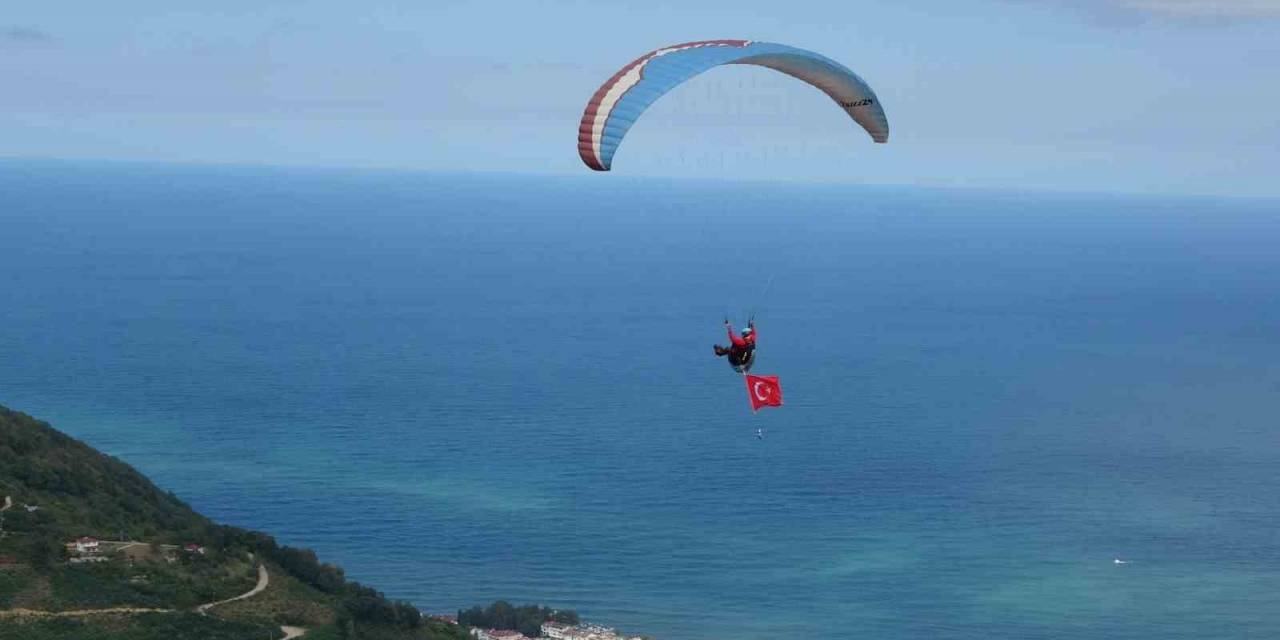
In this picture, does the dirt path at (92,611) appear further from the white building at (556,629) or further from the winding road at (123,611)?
the white building at (556,629)

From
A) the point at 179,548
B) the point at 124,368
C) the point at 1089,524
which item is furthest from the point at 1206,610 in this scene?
the point at 124,368

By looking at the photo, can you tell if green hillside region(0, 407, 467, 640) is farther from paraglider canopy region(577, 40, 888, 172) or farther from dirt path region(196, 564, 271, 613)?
paraglider canopy region(577, 40, 888, 172)

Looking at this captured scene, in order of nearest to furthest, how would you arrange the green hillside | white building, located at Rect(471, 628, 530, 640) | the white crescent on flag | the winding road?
the white crescent on flag → the winding road → the green hillside → white building, located at Rect(471, 628, 530, 640)

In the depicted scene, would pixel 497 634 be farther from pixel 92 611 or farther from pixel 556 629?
pixel 92 611

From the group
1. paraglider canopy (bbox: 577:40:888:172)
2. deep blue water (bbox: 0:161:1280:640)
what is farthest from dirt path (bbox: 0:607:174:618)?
deep blue water (bbox: 0:161:1280:640)

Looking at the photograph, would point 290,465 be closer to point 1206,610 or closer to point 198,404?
point 198,404

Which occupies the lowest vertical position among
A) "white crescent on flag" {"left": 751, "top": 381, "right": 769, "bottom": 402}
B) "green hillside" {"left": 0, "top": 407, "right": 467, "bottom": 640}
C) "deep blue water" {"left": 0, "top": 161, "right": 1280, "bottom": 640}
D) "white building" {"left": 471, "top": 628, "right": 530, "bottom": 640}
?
"green hillside" {"left": 0, "top": 407, "right": 467, "bottom": 640}

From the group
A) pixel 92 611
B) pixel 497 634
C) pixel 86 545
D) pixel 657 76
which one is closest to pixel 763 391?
pixel 657 76

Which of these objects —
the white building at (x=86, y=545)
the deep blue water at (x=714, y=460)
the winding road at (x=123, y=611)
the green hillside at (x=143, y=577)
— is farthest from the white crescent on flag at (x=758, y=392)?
the deep blue water at (x=714, y=460)
